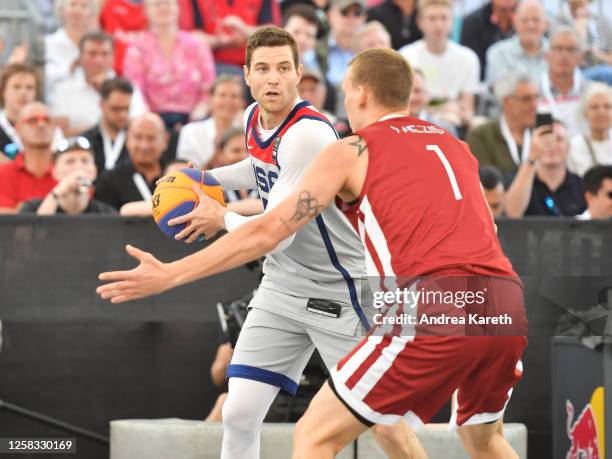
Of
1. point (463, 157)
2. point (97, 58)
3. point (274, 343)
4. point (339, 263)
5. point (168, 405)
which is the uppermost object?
point (97, 58)

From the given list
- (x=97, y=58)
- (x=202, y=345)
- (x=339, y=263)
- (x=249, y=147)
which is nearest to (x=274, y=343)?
(x=339, y=263)

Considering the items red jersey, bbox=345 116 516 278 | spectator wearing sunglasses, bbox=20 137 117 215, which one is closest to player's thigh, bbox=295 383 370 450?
red jersey, bbox=345 116 516 278

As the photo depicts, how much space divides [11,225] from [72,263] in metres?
0.45

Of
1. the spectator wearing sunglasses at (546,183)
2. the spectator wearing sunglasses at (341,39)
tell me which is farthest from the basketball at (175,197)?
the spectator wearing sunglasses at (341,39)

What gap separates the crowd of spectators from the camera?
348 inches

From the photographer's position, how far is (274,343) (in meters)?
5.59

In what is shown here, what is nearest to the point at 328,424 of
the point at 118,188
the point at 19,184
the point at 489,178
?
the point at 489,178

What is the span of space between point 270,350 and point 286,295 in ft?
0.92

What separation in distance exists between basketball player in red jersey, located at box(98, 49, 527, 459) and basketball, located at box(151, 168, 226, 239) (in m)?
0.78

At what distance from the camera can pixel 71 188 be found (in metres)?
7.86

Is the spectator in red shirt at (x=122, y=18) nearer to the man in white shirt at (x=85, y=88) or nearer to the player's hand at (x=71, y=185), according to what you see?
the man in white shirt at (x=85, y=88)

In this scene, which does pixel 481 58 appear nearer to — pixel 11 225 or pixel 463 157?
pixel 11 225

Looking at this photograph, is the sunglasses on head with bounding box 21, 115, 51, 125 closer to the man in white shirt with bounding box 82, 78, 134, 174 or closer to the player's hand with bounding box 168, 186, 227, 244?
the man in white shirt with bounding box 82, 78, 134, 174

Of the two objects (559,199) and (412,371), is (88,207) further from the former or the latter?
(412,371)
